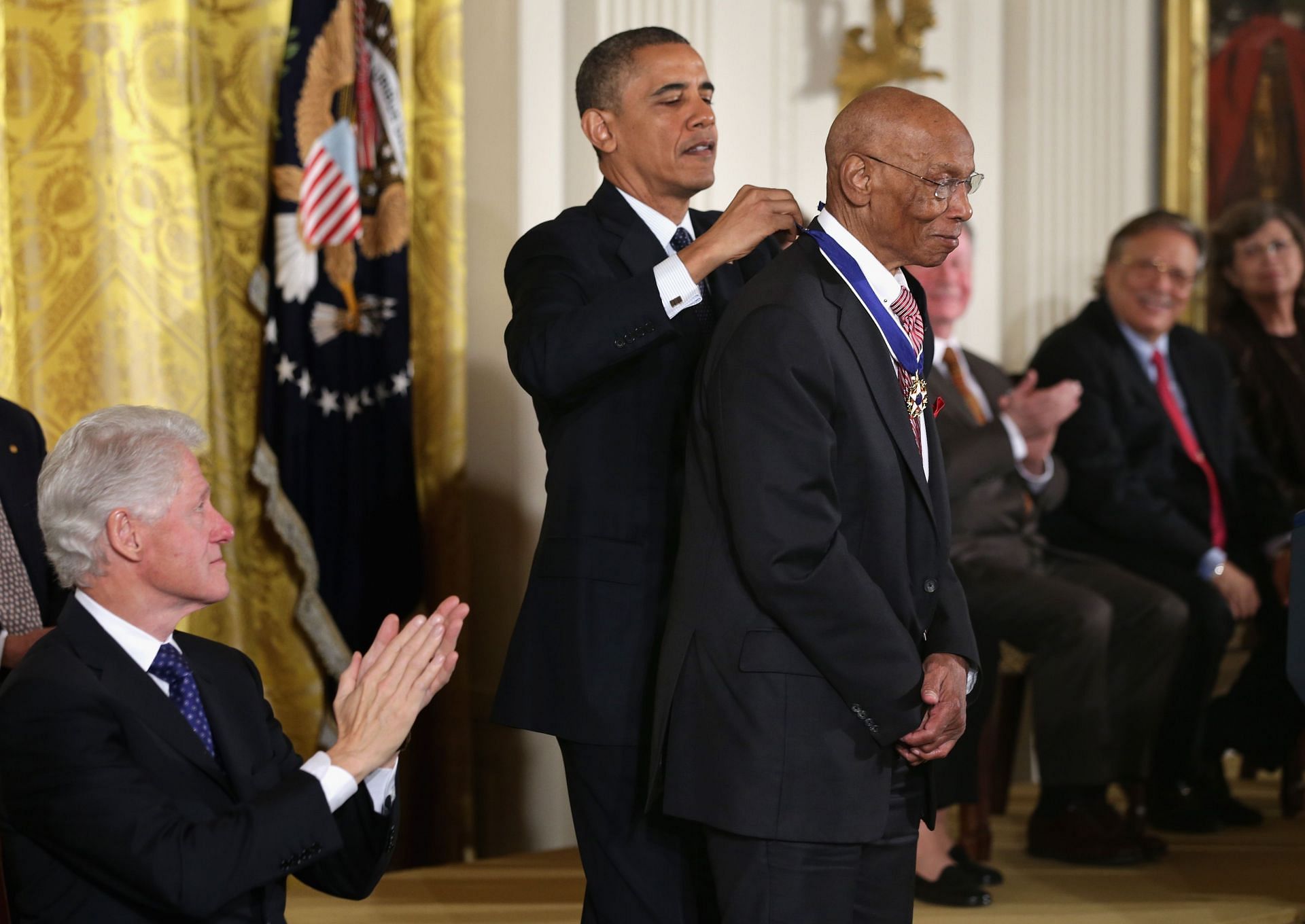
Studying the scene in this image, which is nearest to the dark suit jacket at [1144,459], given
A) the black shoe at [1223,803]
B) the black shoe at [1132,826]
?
the black shoe at [1223,803]

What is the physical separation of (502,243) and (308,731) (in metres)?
1.48

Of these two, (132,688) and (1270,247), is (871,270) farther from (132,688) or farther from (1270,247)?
(1270,247)

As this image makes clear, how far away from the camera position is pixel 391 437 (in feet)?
13.5

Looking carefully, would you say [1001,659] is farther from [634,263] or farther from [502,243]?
[634,263]

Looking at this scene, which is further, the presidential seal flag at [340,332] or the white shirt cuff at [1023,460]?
the white shirt cuff at [1023,460]

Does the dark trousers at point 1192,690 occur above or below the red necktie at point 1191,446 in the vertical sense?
below

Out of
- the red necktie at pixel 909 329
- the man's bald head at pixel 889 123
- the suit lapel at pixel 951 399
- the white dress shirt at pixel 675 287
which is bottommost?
the suit lapel at pixel 951 399

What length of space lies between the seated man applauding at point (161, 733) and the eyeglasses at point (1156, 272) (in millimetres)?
3400

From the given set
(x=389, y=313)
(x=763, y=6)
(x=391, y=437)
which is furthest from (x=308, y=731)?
(x=763, y=6)

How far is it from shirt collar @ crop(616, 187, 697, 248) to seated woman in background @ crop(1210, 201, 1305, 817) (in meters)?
3.16

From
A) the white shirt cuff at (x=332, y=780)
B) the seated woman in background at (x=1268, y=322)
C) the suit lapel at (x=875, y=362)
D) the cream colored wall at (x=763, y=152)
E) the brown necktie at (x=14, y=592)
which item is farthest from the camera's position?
the seated woman in background at (x=1268, y=322)

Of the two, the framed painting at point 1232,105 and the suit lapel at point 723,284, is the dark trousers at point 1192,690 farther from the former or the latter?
the suit lapel at point 723,284

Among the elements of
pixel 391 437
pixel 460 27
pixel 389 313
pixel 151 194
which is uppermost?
pixel 460 27

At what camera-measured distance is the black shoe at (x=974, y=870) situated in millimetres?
3883
